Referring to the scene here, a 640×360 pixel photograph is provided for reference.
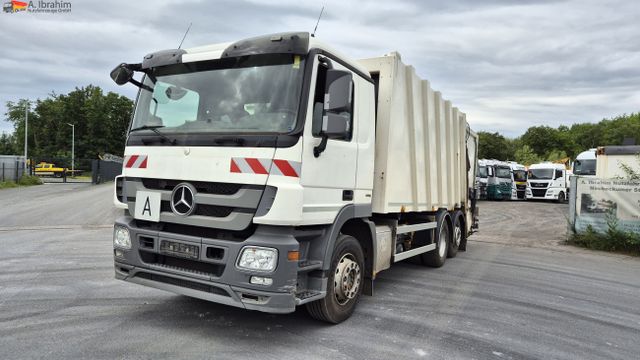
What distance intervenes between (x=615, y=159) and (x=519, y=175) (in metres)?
16.7

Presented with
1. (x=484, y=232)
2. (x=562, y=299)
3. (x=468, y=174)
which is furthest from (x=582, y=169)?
(x=562, y=299)

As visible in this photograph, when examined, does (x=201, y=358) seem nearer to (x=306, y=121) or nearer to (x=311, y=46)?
(x=306, y=121)

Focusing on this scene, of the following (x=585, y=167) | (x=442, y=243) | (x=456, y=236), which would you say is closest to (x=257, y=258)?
(x=442, y=243)

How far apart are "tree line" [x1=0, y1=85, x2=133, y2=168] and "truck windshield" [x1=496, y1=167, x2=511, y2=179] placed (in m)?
55.4

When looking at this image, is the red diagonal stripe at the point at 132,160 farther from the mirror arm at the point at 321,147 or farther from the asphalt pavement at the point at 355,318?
the mirror arm at the point at 321,147

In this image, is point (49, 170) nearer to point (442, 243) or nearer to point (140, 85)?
point (442, 243)

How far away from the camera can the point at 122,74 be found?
4.87m

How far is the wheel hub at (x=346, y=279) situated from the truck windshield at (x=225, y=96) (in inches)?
64.0

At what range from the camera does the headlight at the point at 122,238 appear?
4598mm

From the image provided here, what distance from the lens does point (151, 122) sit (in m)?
4.70

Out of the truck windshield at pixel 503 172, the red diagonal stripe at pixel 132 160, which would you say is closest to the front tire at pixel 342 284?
the red diagonal stripe at pixel 132 160

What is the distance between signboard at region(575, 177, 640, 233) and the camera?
1141cm

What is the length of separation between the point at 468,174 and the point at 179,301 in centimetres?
705

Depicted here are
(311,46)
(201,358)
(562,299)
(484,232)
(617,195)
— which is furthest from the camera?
(484,232)
